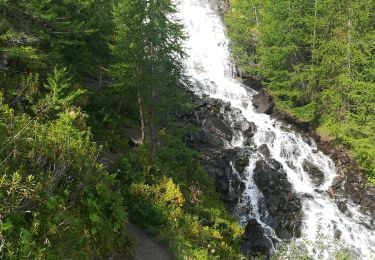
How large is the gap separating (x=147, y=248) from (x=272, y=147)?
664 inches

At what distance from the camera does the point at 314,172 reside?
A: 81.4 ft

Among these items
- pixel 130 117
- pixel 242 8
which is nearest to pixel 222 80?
pixel 242 8

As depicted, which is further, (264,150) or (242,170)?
(264,150)

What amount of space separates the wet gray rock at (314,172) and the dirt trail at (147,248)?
15.4 metres

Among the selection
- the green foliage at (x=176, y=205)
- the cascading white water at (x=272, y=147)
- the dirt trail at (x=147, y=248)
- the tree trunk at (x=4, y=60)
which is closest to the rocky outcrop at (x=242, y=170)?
the cascading white water at (x=272, y=147)

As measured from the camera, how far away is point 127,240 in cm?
1061

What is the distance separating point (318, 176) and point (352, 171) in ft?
9.32

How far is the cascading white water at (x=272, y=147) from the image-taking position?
20.4 metres

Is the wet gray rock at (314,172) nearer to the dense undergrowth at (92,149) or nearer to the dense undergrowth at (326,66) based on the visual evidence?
the dense undergrowth at (326,66)

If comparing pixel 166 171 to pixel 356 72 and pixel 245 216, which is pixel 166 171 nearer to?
pixel 245 216

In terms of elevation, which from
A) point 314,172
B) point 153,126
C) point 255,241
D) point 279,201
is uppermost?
point 153,126

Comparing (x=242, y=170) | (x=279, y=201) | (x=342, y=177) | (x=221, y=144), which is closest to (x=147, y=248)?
(x=279, y=201)

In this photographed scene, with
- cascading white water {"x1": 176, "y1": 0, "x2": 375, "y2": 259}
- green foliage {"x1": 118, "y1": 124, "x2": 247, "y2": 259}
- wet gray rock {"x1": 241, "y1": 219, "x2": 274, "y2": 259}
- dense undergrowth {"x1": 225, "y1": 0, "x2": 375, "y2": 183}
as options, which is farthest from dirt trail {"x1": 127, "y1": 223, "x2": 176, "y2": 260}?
dense undergrowth {"x1": 225, "y1": 0, "x2": 375, "y2": 183}

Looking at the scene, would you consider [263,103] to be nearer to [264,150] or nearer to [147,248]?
[264,150]
